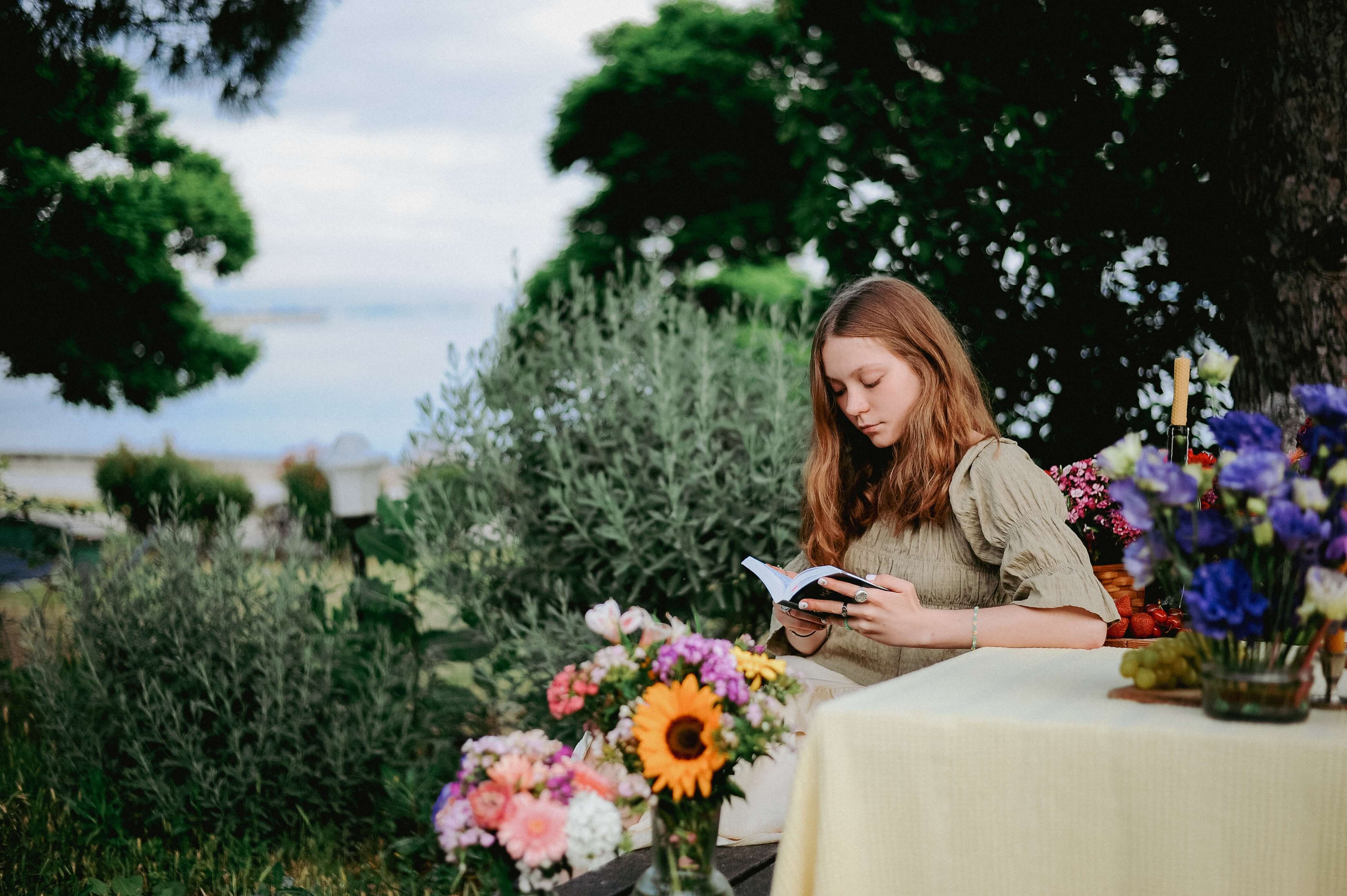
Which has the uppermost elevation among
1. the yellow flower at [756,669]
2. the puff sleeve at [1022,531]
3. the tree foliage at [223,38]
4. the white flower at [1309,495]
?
the tree foliage at [223,38]

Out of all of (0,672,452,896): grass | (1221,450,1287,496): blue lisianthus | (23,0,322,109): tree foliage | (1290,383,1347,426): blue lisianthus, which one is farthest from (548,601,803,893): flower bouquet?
(23,0,322,109): tree foliage

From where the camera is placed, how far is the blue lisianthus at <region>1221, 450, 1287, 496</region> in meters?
1.28

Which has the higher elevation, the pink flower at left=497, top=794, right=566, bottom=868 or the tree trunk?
the tree trunk

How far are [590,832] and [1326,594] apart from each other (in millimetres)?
894

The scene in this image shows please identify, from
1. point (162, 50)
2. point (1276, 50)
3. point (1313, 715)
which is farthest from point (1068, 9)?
point (162, 50)

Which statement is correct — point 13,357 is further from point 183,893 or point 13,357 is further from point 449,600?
point 183,893

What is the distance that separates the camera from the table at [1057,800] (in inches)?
49.0

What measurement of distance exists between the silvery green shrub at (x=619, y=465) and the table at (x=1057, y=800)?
6.19 ft

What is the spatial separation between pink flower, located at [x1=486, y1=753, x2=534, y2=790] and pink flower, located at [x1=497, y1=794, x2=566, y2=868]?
0.02 m

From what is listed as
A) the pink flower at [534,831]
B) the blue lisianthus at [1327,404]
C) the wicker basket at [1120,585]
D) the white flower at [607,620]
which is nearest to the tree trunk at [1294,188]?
the wicker basket at [1120,585]

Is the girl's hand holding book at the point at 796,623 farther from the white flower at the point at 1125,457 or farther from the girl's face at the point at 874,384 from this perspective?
the white flower at the point at 1125,457

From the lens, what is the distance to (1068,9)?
3137 millimetres

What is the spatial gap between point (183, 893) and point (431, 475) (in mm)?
1518

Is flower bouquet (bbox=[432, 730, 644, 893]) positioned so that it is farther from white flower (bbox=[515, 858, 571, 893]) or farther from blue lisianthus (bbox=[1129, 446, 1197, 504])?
blue lisianthus (bbox=[1129, 446, 1197, 504])
